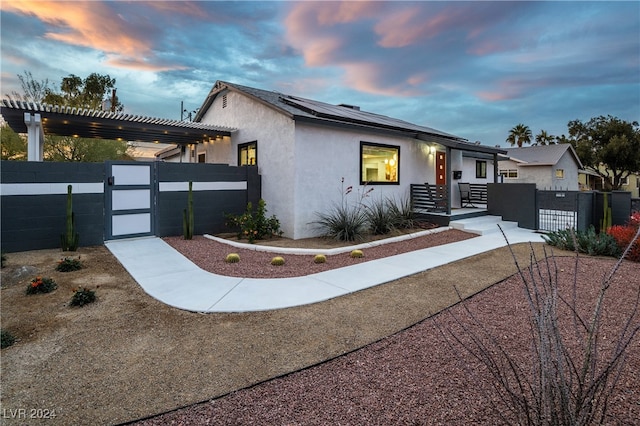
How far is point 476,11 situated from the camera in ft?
31.8

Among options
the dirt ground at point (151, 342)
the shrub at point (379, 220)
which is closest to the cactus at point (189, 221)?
the dirt ground at point (151, 342)

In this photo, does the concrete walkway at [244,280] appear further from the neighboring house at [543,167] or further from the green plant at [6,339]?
the neighboring house at [543,167]

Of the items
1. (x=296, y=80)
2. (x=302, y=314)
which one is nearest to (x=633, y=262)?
(x=302, y=314)

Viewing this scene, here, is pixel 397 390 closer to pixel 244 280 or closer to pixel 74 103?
pixel 244 280

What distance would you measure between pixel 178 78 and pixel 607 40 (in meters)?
19.0

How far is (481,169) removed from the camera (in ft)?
55.6

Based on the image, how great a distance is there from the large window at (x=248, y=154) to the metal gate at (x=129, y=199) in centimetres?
323

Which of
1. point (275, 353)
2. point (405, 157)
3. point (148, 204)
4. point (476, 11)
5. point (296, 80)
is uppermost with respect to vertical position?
point (296, 80)

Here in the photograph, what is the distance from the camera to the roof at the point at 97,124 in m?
7.78

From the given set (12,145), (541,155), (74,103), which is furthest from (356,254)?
(541,155)

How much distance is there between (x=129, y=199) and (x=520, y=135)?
50.2 m

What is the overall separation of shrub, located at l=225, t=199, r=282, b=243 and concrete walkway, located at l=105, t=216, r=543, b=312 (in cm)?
202

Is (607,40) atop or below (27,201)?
atop

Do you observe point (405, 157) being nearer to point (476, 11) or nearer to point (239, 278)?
point (476, 11)
